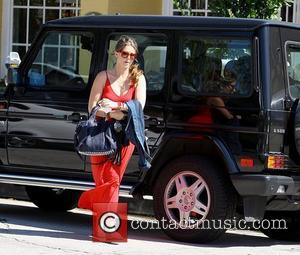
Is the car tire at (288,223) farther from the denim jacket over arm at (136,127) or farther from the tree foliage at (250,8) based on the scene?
the tree foliage at (250,8)

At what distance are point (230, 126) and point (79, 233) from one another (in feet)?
6.17

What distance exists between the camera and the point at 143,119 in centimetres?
709

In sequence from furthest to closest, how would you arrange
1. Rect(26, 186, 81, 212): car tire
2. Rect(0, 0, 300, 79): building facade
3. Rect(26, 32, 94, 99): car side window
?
Rect(0, 0, 300, 79): building facade → Rect(26, 186, 81, 212): car tire → Rect(26, 32, 94, 99): car side window

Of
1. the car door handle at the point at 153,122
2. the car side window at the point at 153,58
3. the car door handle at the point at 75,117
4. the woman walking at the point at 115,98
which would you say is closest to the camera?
the woman walking at the point at 115,98

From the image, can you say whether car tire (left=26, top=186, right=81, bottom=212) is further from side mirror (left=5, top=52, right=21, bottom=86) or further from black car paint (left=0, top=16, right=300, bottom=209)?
side mirror (left=5, top=52, right=21, bottom=86)

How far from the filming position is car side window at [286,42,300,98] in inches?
291

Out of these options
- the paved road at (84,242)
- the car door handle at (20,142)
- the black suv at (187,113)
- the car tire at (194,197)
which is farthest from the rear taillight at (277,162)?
the car door handle at (20,142)

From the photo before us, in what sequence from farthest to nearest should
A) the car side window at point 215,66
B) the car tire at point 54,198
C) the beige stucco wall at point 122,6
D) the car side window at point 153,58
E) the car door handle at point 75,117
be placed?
1. the beige stucco wall at point 122,6
2. the car tire at point 54,198
3. the car door handle at point 75,117
4. the car side window at point 153,58
5. the car side window at point 215,66

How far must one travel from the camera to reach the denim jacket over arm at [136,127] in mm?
6969

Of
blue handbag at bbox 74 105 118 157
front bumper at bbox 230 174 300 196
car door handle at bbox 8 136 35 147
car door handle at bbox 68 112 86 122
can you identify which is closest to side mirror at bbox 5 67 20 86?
car door handle at bbox 8 136 35 147

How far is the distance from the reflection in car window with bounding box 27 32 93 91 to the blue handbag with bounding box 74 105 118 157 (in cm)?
108

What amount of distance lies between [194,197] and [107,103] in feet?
3.84

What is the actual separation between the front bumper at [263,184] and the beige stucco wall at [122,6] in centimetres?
786

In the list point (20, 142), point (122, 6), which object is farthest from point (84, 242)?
point (122, 6)
